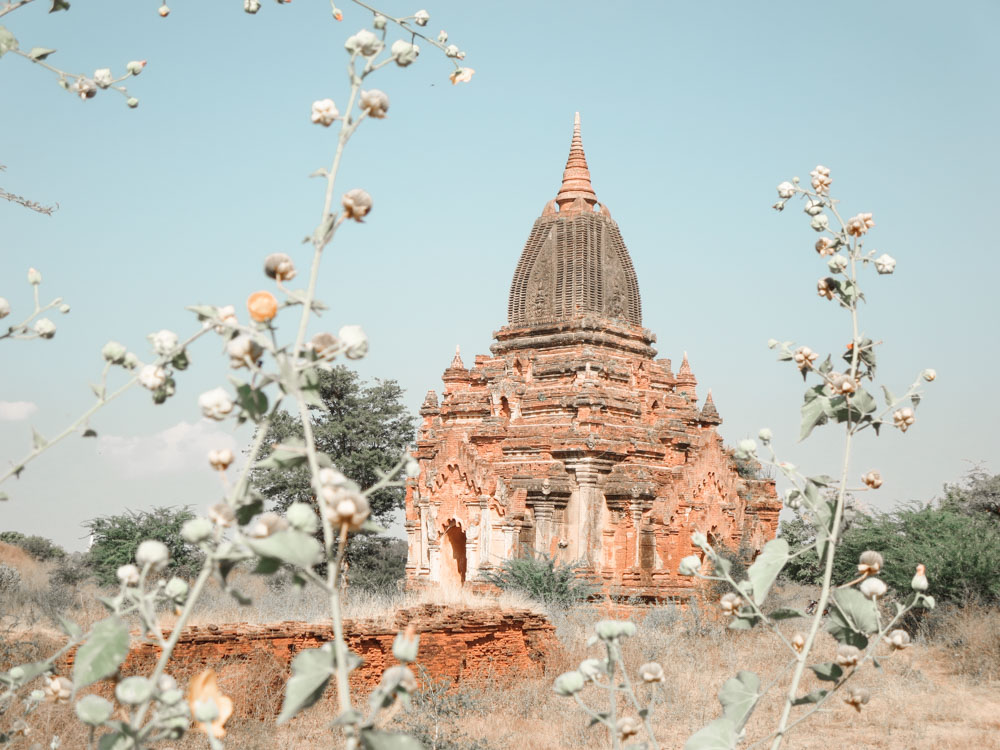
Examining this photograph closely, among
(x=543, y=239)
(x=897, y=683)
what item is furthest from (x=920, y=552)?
(x=543, y=239)

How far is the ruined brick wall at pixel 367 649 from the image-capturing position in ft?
32.4

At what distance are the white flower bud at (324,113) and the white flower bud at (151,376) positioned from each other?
21.4 inches

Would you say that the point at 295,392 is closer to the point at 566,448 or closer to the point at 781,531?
the point at 566,448

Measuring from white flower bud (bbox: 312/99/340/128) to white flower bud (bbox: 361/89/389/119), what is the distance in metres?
0.07

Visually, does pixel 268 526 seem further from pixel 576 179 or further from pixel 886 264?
pixel 576 179

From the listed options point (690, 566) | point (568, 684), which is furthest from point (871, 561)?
point (568, 684)

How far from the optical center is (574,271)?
20094 millimetres

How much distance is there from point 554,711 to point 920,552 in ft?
27.5

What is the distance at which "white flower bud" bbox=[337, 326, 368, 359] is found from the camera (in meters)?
1.64

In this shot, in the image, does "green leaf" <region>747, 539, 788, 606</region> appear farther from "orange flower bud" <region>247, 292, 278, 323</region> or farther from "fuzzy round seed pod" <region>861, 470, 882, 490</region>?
"orange flower bud" <region>247, 292, 278, 323</region>

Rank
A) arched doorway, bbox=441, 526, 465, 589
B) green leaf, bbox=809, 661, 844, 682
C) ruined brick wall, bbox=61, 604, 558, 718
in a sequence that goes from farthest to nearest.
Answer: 1. arched doorway, bbox=441, 526, 465, 589
2. ruined brick wall, bbox=61, 604, 558, 718
3. green leaf, bbox=809, 661, 844, 682

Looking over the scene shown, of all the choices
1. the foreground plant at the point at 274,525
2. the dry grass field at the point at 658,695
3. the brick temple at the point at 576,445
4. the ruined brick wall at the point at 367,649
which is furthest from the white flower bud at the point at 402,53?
the brick temple at the point at 576,445

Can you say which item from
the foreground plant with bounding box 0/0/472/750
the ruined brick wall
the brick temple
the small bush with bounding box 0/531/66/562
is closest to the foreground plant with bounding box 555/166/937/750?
the foreground plant with bounding box 0/0/472/750

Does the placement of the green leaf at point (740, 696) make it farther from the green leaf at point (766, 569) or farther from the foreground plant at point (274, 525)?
the foreground plant at point (274, 525)
